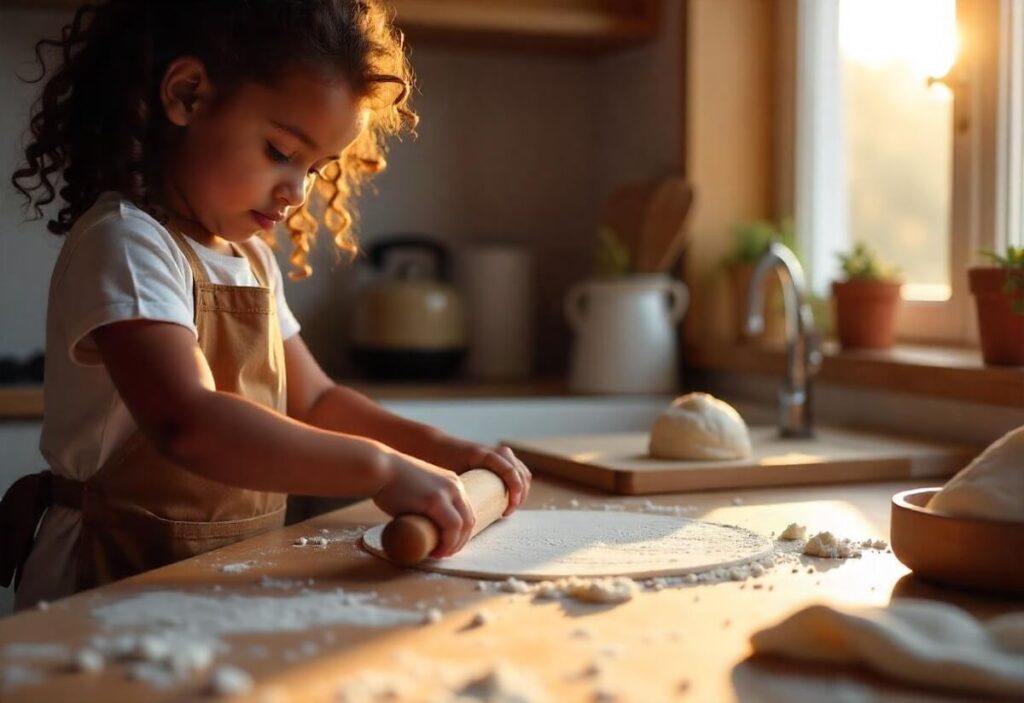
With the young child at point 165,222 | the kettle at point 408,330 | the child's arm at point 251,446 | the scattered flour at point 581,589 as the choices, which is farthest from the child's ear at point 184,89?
the kettle at point 408,330

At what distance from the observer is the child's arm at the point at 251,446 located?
94 cm

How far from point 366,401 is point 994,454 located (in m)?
0.74

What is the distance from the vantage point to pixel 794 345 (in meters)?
1.77

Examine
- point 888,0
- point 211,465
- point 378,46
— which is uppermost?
point 888,0

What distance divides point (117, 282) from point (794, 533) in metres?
0.63

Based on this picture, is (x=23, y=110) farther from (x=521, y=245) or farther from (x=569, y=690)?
(x=569, y=690)

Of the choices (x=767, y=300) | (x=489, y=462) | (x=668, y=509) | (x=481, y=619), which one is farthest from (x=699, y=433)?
(x=767, y=300)

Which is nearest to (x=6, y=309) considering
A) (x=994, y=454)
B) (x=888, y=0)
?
(x=888, y=0)

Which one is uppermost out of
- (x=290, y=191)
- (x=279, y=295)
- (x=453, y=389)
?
(x=290, y=191)

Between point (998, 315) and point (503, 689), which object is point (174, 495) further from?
point (998, 315)

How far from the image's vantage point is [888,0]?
81.9 inches

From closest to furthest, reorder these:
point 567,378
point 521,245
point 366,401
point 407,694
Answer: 1. point 407,694
2. point 366,401
3. point 567,378
4. point 521,245

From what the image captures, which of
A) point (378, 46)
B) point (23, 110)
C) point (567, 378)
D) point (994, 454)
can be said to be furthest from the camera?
point (567, 378)

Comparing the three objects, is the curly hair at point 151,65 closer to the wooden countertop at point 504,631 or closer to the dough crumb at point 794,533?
the wooden countertop at point 504,631
